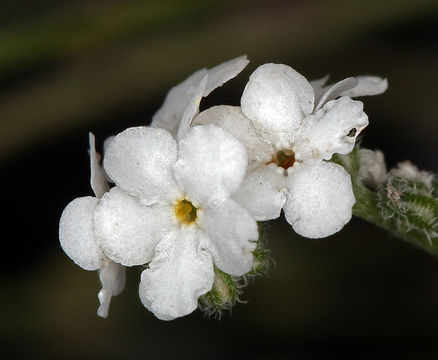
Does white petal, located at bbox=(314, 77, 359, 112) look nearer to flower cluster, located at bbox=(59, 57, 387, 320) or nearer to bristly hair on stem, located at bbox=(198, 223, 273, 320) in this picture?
flower cluster, located at bbox=(59, 57, 387, 320)

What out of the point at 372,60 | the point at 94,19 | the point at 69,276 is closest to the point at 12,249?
the point at 69,276

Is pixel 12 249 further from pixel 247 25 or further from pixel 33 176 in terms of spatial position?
pixel 247 25

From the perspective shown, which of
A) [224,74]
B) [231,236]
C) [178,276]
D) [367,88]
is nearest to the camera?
[231,236]

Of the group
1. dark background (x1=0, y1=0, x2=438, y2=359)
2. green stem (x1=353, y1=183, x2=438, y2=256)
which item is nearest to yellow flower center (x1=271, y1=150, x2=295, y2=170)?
green stem (x1=353, y1=183, x2=438, y2=256)

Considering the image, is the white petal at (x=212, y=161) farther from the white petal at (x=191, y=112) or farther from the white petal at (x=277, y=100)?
the white petal at (x=277, y=100)

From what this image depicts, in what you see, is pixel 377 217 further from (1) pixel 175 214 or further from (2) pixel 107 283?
(2) pixel 107 283

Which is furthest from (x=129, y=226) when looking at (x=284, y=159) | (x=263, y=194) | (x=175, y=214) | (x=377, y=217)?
(x=377, y=217)
